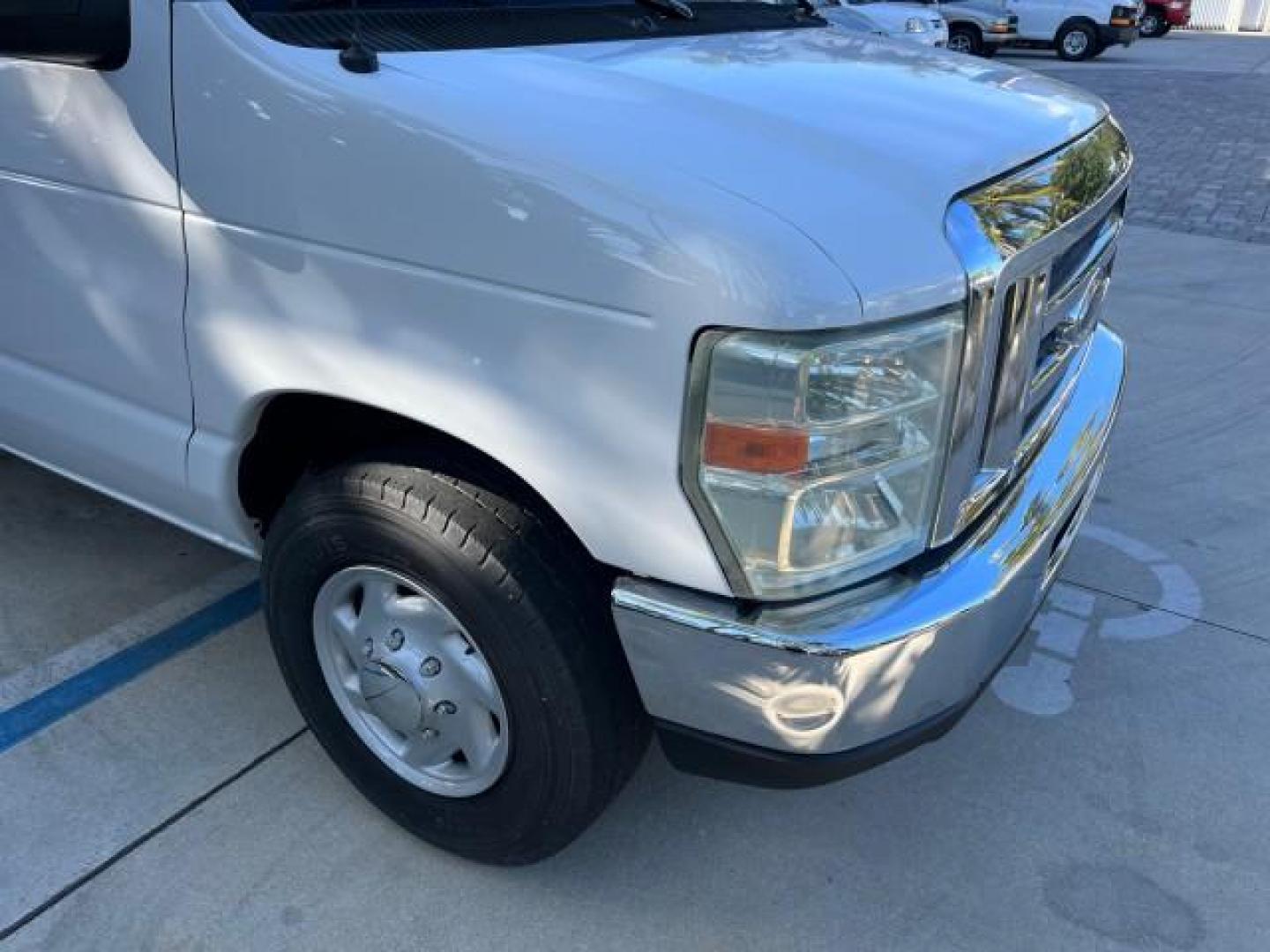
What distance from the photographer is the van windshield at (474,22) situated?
212 centimetres

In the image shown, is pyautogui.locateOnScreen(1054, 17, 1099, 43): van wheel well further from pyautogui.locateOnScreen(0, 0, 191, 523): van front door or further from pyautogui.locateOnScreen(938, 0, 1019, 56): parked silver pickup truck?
pyautogui.locateOnScreen(0, 0, 191, 523): van front door

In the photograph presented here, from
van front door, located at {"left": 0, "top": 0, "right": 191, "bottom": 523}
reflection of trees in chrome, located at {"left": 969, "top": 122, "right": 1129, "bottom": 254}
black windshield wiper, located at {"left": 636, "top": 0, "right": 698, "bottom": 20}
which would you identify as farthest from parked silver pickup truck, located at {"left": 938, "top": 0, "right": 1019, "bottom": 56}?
van front door, located at {"left": 0, "top": 0, "right": 191, "bottom": 523}

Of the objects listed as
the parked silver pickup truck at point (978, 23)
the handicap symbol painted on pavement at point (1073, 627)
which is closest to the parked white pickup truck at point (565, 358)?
the handicap symbol painted on pavement at point (1073, 627)

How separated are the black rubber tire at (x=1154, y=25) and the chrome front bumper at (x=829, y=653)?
28.0 metres

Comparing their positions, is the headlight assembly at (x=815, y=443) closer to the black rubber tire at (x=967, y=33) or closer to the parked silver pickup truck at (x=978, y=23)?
the parked silver pickup truck at (x=978, y=23)

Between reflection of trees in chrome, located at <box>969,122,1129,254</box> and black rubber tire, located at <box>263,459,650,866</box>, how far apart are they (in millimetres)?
928

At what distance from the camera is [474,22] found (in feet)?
7.79

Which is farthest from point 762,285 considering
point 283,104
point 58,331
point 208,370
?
point 58,331

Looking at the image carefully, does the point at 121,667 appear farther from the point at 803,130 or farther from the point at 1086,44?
the point at 1086,44

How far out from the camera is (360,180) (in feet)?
6.44

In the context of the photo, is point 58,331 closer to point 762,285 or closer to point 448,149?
point 448,149

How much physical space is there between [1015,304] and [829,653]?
67 centimetres

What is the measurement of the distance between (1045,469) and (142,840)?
2.06 meters

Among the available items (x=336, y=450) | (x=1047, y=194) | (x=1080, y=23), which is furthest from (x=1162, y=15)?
(x=336, y=450)
